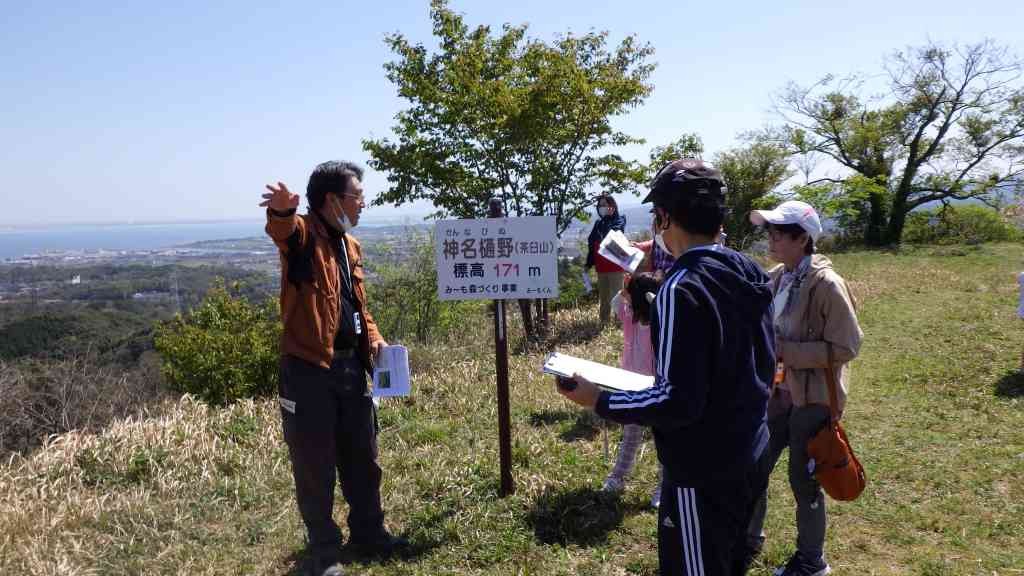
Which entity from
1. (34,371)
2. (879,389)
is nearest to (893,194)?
(879,389)

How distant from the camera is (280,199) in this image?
2.88m

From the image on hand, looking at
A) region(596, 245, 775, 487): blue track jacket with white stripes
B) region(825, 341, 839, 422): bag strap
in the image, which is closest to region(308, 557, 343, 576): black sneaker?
region(596, 245, 775, 487): blue track jacket with white stripes

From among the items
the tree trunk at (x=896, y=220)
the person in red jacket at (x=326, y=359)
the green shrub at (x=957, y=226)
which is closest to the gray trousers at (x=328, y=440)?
the person in red jacket at (x=326, y=359)

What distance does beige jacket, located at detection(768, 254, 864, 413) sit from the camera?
116 inches

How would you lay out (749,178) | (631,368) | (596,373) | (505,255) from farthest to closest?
1. (749,178)
2. (631,368)
3. (505,255)
4. (596,373)

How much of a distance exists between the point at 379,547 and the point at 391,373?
971 millimetres

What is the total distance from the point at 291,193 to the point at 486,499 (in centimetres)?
240

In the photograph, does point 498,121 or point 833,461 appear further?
point 498,121

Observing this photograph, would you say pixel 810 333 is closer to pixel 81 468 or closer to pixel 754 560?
pixel 754 560

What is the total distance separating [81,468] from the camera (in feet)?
16.5

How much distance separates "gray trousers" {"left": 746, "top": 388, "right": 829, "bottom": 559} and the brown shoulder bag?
8 cm

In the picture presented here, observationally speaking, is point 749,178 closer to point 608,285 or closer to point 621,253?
point 608,285

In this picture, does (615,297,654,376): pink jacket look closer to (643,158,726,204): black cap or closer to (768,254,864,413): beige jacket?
(768,254,864,413): beige jacket

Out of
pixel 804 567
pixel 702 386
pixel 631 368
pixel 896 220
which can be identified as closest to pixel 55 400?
pixel 631 368
